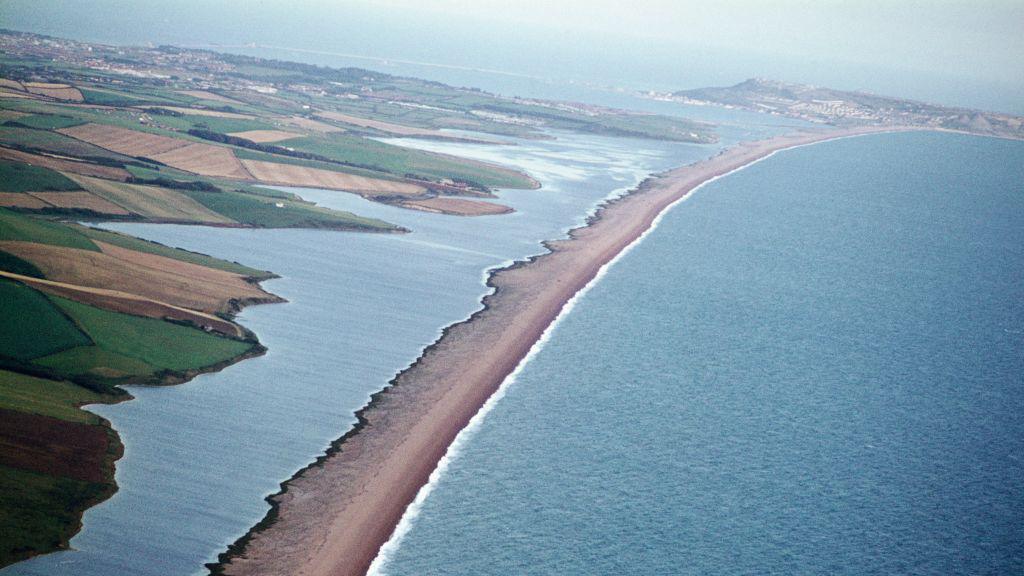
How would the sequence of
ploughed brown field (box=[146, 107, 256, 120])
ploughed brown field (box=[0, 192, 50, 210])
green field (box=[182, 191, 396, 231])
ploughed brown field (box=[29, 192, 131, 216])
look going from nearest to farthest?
1. ploughed brown field (box=[0, 192, 50, 210])
2. ploughed brown field (box=[29, 192, 131, 216])
3. green field (box=[182, 191, 396, 231])
4. ploughed brown field (box=[146, 107, 256, 120])

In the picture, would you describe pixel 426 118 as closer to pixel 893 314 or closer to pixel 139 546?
pixel 893 314

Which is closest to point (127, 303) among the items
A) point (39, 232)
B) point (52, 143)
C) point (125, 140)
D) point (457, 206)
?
point (39, 232)

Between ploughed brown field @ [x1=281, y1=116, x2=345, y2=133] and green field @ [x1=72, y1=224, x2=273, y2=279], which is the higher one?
ploughed brown field @ [x1=281, y1=116, x2=345, y2=133]

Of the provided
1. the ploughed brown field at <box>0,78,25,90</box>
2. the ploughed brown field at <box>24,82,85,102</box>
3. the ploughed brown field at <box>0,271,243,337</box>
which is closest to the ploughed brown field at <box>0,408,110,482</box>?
the ploughed brown field at <box>0,271,243,337</box>

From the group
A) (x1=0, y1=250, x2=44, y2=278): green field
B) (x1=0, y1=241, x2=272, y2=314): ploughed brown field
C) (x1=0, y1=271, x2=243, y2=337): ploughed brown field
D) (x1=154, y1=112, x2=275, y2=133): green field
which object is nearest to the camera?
(x1=0, y1=271, x2=243, y2=337): ploughed brown field

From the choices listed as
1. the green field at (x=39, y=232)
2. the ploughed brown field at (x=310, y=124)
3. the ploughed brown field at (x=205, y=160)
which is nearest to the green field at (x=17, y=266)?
the green field at (x=39, y=232)

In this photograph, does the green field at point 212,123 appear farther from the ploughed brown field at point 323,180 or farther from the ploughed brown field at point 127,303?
the ploughed brown field at point 127,303

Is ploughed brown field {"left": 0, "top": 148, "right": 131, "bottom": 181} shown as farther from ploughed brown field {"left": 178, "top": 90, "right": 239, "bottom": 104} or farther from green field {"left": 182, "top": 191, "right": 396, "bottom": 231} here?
ploughed brown field {"left": 178, "top": 90, "right": 239, "bottom": 104}

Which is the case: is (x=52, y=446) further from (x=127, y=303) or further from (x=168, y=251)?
(x=168, y=251)
